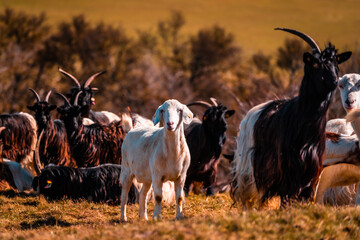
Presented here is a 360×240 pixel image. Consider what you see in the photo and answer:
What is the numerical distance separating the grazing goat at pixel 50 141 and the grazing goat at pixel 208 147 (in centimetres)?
298

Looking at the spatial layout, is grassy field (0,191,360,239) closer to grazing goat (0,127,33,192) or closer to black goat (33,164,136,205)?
black goat (33,164,136,205)

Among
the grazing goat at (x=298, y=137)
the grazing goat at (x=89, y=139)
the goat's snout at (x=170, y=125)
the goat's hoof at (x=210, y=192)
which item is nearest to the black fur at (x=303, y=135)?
the grazing goat at (x=298, y=137)

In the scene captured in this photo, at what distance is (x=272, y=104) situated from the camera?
858cm

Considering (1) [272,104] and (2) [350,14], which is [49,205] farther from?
(2) [350,14]

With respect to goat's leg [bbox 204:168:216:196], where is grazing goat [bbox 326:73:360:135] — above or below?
above

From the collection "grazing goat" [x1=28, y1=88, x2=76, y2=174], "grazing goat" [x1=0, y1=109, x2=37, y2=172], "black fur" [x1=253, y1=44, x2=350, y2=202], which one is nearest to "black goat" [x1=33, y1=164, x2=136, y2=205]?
"grazing goat" [x1=28, y1=88, x2=76, y2=174]

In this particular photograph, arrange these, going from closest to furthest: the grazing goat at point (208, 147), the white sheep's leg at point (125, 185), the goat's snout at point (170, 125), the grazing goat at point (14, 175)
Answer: the goat's snout at point (170, 125), the white sheep's leg at point (125, 185), the grazing goat at point (208, 147), the grazing goat at point (14, 175)

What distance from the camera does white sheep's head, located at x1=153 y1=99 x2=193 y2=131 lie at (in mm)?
7574

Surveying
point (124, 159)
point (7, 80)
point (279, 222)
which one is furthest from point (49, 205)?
point (7, 80)

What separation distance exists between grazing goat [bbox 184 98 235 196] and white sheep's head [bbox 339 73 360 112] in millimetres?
4823

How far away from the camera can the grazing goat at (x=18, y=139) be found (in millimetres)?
14648

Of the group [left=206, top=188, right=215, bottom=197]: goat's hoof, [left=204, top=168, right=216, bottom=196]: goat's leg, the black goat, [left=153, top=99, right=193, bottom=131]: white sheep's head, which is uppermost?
[left=153, top=99, right=193, bottom=131]: white sheep's head

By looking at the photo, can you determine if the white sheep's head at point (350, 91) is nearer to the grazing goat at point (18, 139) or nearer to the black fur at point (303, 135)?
the black fur at point (303, 135)

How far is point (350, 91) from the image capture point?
8.75m
